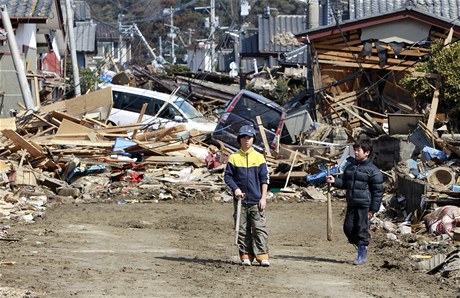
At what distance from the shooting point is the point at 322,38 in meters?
30.1

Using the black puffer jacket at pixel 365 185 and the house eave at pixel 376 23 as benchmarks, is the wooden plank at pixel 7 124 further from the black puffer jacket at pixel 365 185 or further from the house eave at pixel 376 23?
the black puffer jacket at pixel 365 185

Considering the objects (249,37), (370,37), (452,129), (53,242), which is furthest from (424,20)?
(249,37)

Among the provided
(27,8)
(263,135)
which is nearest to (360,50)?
(263,135)

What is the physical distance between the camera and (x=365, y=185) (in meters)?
11.6

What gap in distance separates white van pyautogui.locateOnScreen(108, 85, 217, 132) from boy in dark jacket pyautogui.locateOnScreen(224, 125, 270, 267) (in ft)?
56.5

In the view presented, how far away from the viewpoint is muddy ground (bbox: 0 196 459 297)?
950cm

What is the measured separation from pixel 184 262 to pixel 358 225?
6.78 feet

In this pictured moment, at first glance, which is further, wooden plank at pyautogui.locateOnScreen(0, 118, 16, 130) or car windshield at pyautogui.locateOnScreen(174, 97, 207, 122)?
car windshield at pyautogui.locateOnScreen(174, 97, 207, 122)

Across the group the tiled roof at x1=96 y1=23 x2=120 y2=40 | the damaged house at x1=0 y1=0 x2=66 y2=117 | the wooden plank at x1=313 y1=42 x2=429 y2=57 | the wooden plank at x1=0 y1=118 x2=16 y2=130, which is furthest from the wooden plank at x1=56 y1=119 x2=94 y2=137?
the tiled roof at x1=96 y1=23 x2=120 y2=40

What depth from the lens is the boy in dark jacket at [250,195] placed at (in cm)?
1118

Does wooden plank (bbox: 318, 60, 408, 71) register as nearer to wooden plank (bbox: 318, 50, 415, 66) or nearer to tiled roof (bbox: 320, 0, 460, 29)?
wooden plank (bbox: 318, 50, 415, 66)

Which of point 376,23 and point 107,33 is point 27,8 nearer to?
point 376,23

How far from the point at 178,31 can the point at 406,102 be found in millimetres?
73532

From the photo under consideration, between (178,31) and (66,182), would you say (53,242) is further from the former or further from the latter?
(178,31)
